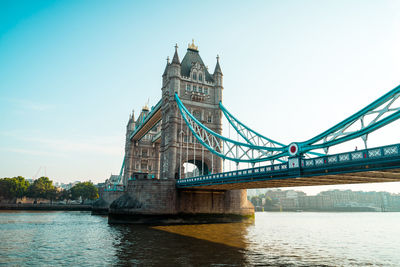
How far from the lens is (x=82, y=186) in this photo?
9906cm

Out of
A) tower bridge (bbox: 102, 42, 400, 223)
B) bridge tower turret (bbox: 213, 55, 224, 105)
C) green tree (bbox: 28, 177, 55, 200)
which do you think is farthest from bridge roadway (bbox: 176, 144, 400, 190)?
green tree (bbox: 28, 177, 55, 200)

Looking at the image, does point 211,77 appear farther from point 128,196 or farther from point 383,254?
point 383,254

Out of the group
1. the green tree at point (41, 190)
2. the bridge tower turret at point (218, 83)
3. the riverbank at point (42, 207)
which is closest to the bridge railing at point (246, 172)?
the bridge tower turret at point (218, 83)

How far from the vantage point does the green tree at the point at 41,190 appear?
87062mm

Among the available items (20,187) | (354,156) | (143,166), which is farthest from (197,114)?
(20,187)

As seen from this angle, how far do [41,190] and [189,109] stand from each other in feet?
225

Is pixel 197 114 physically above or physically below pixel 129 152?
above

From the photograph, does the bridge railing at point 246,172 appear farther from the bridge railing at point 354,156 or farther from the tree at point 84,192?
the tree at point 84,192

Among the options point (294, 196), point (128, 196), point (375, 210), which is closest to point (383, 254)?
point (128, 196)

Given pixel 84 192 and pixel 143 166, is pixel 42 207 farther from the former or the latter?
pixel 143 166

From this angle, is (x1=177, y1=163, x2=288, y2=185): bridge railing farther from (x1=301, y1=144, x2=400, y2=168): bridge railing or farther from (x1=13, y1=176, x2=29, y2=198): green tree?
(x1=13, y1=176, x2=29, y2=198): green tree

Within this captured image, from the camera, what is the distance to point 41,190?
87.9m

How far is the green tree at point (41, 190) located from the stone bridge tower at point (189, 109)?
63.2m

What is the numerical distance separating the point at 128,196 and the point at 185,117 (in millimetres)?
12557
